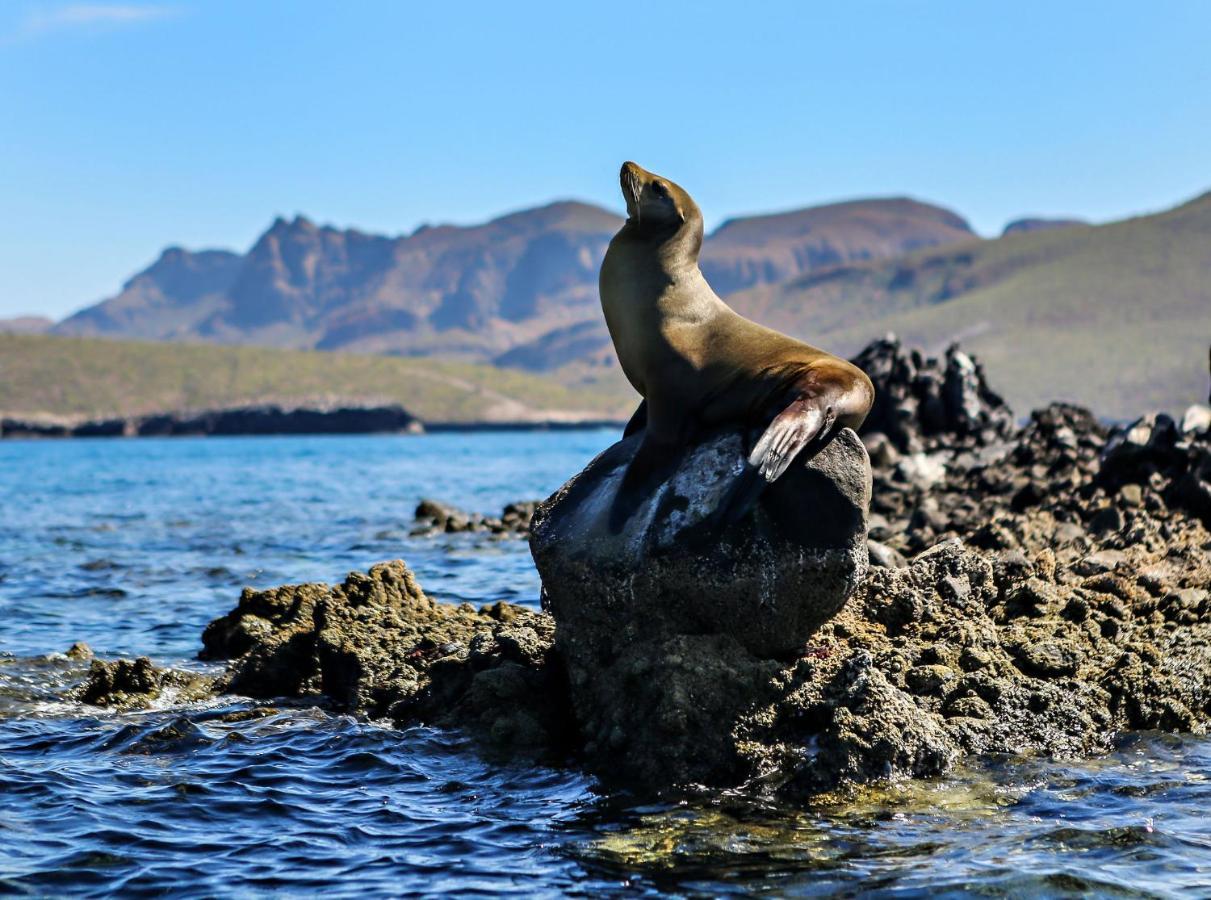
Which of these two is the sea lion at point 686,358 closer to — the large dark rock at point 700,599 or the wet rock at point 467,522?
the large dark rock at point 700,599

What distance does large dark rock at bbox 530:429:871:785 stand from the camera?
8258mm

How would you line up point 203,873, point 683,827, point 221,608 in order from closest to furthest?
point 203,873 < point 683,827 < point 221,608

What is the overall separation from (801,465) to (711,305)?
4.40 feet

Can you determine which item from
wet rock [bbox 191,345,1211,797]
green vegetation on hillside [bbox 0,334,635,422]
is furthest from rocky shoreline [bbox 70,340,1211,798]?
green vegetation on hillside [bbox 0,334,635,422]

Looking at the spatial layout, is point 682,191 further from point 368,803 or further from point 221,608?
point 221,608

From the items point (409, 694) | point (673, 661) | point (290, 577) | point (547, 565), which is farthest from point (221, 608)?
point (673, 661)

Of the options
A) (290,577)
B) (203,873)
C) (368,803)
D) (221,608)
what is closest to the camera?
(203,873)

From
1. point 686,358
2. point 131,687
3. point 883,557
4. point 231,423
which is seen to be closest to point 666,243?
point 686,358

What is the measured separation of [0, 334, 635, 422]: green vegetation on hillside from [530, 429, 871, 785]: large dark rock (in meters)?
152

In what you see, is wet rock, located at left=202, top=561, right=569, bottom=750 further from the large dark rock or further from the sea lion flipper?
the sea lion flipper

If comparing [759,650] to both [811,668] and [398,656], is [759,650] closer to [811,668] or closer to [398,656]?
[811,668]

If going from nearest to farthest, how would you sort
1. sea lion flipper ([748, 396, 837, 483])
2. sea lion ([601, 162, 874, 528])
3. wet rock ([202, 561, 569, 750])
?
1. sea lion flipper ([748, 396, 837, 483])
2. sea lion ([601, 162, 874, 528])
3. wet rock ([202, 561, 569, 750])

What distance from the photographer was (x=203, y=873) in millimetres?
6965

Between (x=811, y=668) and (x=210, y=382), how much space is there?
170 metres
